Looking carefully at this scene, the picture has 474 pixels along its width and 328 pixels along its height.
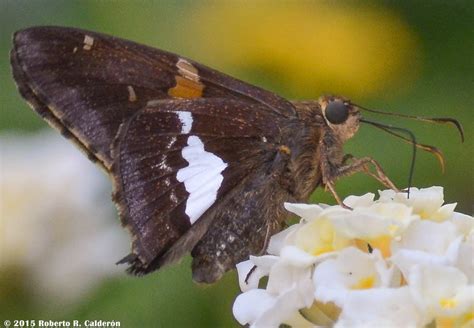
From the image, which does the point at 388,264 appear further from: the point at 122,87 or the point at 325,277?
the point at 122,87

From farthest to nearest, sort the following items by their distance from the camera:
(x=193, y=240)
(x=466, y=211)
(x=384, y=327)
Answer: (x=466, y=211)
(x=193, y=240)
(x=384, y=327)

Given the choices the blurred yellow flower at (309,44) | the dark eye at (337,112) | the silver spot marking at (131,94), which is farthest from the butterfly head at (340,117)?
the blurred yellow flower at (309,44)

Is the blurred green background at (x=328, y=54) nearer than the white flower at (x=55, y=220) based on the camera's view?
No

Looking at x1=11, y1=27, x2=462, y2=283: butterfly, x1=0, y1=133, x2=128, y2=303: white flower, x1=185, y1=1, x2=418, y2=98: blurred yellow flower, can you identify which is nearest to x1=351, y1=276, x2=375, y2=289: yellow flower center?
x1=11, y1=27, x2=462, y2=283: butterfly

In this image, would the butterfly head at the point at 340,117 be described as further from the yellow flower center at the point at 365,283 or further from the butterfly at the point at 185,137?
the yellow flower center at the point at 365,283

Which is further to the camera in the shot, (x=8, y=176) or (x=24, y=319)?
(x=8, y=176)

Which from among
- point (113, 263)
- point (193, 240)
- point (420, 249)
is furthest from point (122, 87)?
point (420, 249)

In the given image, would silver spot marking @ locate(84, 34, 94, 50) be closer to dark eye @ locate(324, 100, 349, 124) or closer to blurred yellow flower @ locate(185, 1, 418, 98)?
dark eye @ locate(324, 100, 349, 124)
